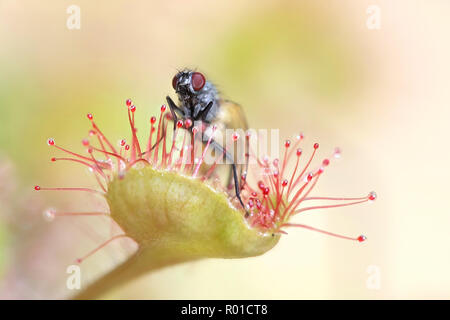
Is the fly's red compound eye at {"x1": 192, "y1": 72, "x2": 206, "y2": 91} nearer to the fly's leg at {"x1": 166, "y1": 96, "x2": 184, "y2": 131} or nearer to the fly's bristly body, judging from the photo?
the fly's bristly body

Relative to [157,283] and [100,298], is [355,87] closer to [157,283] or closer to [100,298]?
[157,283]

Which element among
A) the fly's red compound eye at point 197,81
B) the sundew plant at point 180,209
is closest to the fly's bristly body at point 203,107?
the fly's red compound eye at point 197,81

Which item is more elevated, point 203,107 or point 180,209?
point 203,107

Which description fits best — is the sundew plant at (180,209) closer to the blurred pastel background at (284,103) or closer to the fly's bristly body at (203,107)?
the fly's bristly body at (203,107)

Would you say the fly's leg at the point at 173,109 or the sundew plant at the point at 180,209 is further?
the fly's leg at the point at 173,109

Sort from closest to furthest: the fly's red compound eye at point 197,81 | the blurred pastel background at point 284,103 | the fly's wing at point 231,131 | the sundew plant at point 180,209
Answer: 1. the sundew plant at point 180,209
2. the fly's red compound eye at point 197,81
3. the fly's wing at point 231,131
4. the blurred pastel background at point 284,103

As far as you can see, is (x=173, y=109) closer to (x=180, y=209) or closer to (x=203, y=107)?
(x=203, y=107)

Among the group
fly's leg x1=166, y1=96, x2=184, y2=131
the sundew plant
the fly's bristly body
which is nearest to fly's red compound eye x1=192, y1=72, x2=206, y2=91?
the fly's bristly body

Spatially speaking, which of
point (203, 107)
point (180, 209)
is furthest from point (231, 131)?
point (180, 209)
